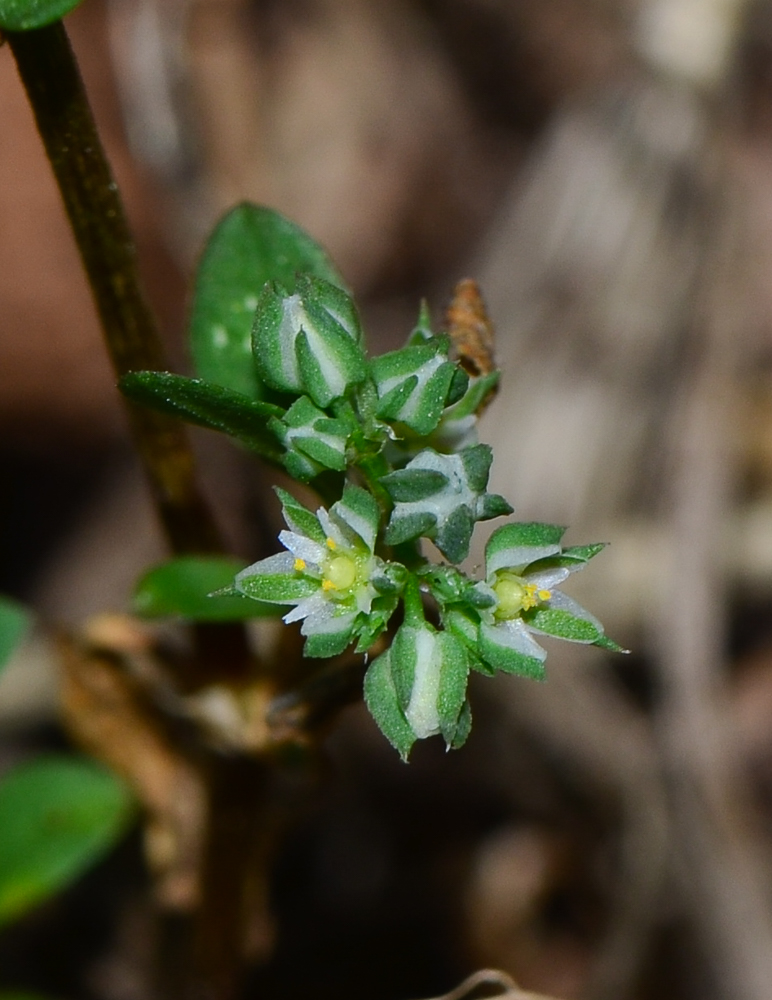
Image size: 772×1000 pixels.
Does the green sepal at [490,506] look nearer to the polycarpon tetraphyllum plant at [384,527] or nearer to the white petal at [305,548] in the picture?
the polycarpon tetraphyllum plant at [384,527]

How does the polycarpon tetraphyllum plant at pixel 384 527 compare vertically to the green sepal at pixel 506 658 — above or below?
above

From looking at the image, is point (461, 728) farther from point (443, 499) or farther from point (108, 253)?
point (108, 253)

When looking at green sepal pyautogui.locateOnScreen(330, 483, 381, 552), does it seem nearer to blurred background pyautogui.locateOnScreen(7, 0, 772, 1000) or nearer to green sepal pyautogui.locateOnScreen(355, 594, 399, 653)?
green sepal pyautogui.locateOnScreen(355, 594, 399, 653)

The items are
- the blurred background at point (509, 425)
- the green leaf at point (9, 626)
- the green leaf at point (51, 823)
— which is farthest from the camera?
the blurred background at point (509, 425)

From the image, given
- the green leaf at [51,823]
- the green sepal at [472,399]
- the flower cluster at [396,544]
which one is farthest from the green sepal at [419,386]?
the green leaf at [51,823]

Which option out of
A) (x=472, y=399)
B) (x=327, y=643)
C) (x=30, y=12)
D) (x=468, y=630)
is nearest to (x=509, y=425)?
(x=472, y=399)

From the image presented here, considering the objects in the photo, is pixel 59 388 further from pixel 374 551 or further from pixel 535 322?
pixel 374 551

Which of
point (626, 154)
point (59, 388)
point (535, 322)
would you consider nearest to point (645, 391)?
point (535, 322)
